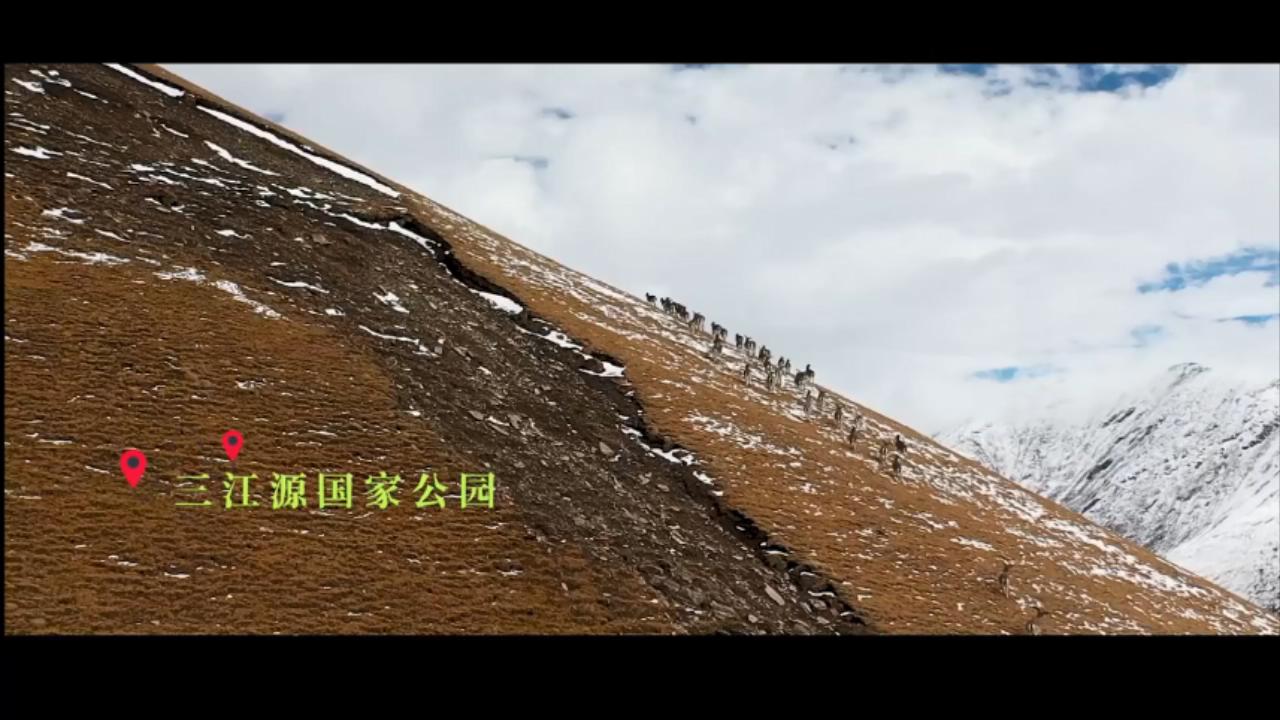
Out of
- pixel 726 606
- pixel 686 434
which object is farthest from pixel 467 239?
pixel 726 606

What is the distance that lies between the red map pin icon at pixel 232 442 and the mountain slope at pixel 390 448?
631 millimetres

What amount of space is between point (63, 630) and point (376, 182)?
65186 mm

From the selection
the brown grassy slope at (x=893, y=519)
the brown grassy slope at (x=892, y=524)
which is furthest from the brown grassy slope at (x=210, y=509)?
the brown grassy slope at (x=893, y=519)

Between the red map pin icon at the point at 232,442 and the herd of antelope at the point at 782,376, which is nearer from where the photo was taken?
the red map pin icon at the point at 232,442

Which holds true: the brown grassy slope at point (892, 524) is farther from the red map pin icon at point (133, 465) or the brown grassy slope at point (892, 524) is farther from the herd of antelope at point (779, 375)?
the red map pin icon at point (133, 465)

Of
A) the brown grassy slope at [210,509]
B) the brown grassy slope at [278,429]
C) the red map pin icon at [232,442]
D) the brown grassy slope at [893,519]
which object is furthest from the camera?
the brown grassy slope at [893,519]

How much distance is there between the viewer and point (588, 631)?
28.7m

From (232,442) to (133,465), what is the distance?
4025 millimetres

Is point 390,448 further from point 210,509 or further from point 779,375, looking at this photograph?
point 779,375

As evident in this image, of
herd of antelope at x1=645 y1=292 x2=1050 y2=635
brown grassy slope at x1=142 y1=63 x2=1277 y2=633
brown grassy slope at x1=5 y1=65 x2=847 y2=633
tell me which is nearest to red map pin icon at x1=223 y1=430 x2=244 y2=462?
brown grassy slope at x1=5 y1=65 x2=847 y2=633

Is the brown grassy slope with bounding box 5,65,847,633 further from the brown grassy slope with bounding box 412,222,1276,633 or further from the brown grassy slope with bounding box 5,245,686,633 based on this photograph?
the brown grassy slope with bounding box 412,222,1276,633

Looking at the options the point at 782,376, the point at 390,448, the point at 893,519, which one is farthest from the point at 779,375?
the point at 390,448

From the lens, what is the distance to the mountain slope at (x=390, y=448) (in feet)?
88.7

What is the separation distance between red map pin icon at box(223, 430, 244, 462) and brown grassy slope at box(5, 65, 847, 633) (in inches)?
16.3
